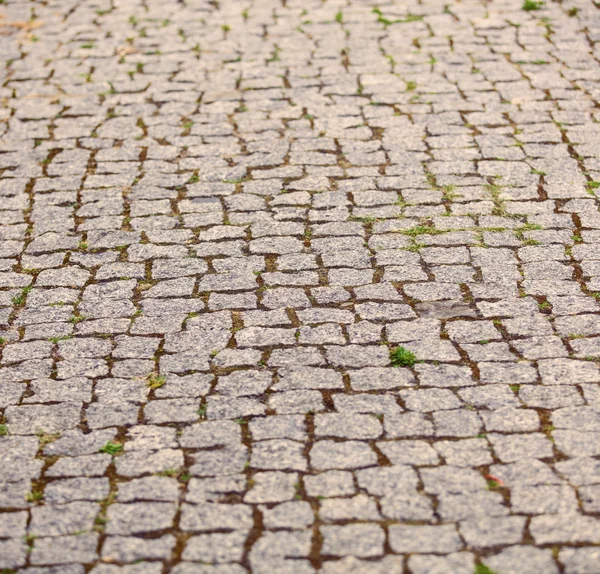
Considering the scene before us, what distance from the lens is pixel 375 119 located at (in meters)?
7.36

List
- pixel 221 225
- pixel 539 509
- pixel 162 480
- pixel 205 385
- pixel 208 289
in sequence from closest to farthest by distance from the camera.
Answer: pixel 539 509, pixel 162 480, pixel 205 385, pixel 208 289, pixel 221 225

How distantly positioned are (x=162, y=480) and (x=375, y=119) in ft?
13.8

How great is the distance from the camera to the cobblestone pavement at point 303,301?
3758mm

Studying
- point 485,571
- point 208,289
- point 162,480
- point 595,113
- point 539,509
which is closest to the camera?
point 485,571

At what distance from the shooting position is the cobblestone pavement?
3.76 meters

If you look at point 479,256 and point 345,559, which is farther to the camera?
point 479,256

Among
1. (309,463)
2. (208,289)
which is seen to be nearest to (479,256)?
(208,289)

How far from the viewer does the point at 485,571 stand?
11.4ft

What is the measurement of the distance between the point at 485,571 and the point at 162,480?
143cm

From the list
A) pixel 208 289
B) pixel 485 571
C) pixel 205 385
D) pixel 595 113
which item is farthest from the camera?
pixel 595 113

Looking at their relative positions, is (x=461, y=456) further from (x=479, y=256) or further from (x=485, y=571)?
(x=479, y=256)

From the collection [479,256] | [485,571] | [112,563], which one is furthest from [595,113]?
[112,563]

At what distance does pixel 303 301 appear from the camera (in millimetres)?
5219

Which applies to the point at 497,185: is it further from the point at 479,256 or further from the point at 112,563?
the point at 112,563
